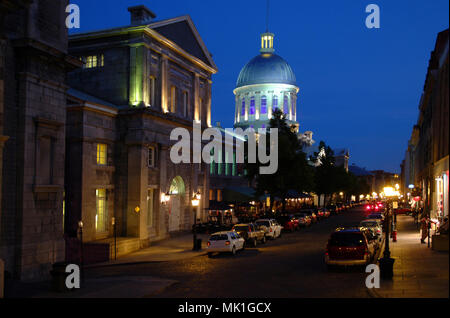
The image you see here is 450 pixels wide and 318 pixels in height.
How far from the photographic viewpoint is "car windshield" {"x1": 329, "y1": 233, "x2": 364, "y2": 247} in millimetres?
20594

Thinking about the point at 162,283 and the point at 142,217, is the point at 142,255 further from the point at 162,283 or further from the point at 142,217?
the point at 162,283

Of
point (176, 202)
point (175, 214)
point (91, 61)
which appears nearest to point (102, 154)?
point (91, 61)

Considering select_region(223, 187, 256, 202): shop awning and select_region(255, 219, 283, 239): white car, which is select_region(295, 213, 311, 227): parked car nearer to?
select_region(223, 187, 256, 202): shop awning

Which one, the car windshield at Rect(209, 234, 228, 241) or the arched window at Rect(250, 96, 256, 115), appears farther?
the arched window at Rect(250, 96, 256, 115)

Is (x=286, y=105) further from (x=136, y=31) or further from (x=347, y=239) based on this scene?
(x=347, y=239)

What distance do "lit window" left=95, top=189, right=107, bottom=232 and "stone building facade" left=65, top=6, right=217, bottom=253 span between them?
0.22 ft

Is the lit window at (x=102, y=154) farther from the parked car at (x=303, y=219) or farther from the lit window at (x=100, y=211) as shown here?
the parked car at (x=303, y=219)

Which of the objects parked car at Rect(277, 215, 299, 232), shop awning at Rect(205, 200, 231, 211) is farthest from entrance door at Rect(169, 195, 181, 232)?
parked car at Rect(277, 215, 299, 232)

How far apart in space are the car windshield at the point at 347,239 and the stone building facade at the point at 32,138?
1222 centimetres

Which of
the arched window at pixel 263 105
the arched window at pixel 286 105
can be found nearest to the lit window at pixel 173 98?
the arched window at pixel 263 105

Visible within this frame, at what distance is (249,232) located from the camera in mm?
33562

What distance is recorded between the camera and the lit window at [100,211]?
3300cm
